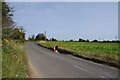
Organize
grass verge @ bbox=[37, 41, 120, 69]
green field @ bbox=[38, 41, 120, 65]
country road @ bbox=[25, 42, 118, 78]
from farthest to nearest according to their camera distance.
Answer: green field @ bbox=[38, 41, 120, 65], grass verge @ bbox=[37, 41, 120, 69], country road @ bbox=[25, 42, 118, 78]

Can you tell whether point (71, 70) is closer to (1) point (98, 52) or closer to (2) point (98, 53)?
(2) point (98, 53)

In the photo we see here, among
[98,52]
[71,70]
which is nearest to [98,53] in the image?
[98,52]

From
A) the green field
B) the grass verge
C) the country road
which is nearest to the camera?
the country road

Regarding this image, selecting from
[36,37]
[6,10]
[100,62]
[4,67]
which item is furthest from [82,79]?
[36,37]

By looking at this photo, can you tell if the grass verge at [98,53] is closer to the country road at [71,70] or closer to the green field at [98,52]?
the green field at [98,52]

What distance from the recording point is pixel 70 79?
17.5 meters

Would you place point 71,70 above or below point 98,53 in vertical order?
below

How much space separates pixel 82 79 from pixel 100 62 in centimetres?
1256

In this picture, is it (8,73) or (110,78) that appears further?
(110,78)

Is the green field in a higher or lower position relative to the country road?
higher

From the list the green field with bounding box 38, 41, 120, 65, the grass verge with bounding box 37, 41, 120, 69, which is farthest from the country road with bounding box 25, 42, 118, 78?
the green field with bounding box 38, 41, 120, 65

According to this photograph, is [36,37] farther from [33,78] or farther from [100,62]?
[33,78]

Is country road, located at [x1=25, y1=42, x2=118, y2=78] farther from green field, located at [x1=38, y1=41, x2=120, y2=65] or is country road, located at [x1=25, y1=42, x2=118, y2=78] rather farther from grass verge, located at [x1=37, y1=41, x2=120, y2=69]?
green field, located at [x1=38, y1=41, x2=120, y2=65]

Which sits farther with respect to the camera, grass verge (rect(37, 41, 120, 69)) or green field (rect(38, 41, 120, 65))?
green field (rect(38, 41, 120, 65))
